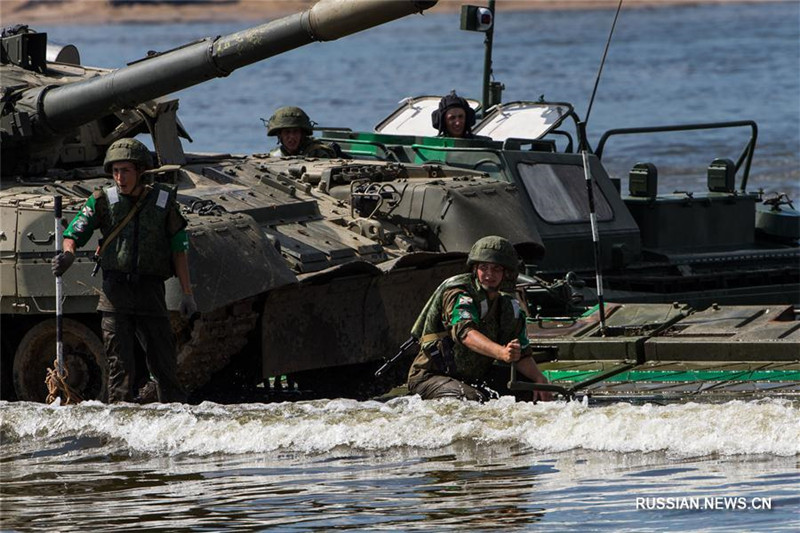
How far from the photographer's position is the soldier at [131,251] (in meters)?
11.8

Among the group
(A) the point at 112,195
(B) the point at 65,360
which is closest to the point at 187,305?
(A) the point at 112,195

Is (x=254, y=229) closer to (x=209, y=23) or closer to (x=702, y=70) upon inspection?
(x=702, y=70)

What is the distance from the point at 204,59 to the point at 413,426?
2883 millimetres

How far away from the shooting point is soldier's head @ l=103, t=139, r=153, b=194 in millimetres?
11781

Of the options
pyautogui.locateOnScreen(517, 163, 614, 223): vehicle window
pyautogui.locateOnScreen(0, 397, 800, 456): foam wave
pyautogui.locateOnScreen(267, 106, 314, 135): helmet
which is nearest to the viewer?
pyautogui.locateOnScreen(0, 397, 800, 456): foam wave

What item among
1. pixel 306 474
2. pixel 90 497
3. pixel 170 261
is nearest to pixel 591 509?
pixel 306 474

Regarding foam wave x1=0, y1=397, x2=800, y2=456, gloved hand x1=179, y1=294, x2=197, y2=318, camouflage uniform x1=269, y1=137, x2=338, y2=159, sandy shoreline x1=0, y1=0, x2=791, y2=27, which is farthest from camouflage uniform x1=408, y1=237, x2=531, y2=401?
sandy shoreline x1=0, y1=0, x2=791, y2=27

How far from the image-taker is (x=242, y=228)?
13.1m

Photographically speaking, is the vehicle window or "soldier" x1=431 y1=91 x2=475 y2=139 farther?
"soldier" x1=431 y1=91 x2=475 y2=139

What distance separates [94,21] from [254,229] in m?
69.6

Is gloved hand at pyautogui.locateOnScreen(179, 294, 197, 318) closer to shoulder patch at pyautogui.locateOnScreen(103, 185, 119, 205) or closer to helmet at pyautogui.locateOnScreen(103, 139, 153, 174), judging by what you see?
shoulder patch at pyautogui.locateOnScreen(103, 185, 119, 205)

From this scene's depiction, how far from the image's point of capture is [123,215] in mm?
11852

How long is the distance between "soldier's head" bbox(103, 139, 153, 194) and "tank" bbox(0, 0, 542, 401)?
74 cm

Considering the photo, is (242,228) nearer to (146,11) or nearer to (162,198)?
(162,198)
